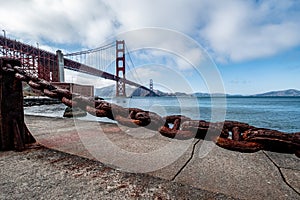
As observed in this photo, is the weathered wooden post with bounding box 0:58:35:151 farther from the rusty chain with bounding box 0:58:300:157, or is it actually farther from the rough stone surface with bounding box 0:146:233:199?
the rusty chain with bounding box 0:58:300:157

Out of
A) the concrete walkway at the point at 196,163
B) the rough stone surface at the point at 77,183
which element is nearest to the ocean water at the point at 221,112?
the concrete walkway at the point at 196,163

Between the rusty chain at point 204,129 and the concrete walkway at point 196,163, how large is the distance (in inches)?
22.5

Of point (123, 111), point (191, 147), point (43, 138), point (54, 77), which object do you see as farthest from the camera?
point (54, 77)

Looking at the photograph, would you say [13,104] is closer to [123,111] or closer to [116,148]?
[116,148]

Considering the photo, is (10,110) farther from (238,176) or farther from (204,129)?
(238,176)

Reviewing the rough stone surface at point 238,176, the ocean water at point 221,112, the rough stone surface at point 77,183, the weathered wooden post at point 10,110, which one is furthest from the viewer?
the ocean water at point 221,112

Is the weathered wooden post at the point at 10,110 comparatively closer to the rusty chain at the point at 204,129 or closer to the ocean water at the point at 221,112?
the rusty chain at the point at 204,129

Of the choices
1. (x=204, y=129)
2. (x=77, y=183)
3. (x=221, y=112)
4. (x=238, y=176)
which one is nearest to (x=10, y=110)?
(x=77, y=183)

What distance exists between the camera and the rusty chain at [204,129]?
2.24 ft

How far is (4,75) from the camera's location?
1541mm

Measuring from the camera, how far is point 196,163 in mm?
1638

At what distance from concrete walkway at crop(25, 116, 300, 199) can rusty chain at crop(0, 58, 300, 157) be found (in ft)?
1.88

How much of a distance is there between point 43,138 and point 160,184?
6.00 ft

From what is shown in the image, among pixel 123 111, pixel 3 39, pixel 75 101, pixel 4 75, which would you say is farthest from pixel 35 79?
pixel 3 39
